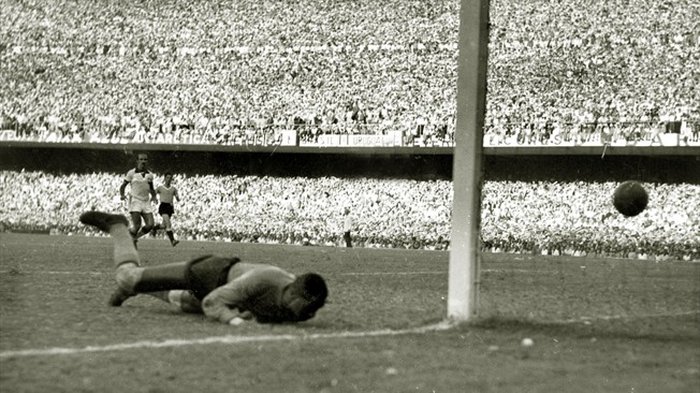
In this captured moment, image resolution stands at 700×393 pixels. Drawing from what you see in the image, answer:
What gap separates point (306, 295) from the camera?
818 cm

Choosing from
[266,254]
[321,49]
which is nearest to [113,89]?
[321,49]

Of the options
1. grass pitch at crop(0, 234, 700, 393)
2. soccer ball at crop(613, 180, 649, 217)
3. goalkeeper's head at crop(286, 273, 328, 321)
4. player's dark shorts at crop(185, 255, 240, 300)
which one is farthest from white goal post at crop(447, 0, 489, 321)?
soccer ball at crop(613, 180, 649, 217)

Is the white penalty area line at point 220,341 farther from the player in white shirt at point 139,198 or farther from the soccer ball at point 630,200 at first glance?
the player in white shirt at point 139,198

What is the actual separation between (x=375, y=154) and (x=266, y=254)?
16.6m

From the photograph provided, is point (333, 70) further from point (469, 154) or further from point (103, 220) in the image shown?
point (469, 154)

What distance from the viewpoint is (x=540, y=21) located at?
43.8m

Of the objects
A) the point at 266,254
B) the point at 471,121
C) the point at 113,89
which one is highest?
the point at 113,89

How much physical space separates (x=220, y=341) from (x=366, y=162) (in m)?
35.0

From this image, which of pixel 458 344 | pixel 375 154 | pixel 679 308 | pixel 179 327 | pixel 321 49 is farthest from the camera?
pixel 321 49

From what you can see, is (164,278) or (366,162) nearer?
(164,278)

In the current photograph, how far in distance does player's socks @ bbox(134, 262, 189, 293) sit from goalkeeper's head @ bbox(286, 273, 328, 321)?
75 cm

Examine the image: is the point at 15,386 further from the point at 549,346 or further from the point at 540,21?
the point at 540,21

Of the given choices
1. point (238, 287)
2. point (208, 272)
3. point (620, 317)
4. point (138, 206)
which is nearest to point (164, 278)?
point (208, 272)

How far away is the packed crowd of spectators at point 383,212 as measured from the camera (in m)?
32.8
